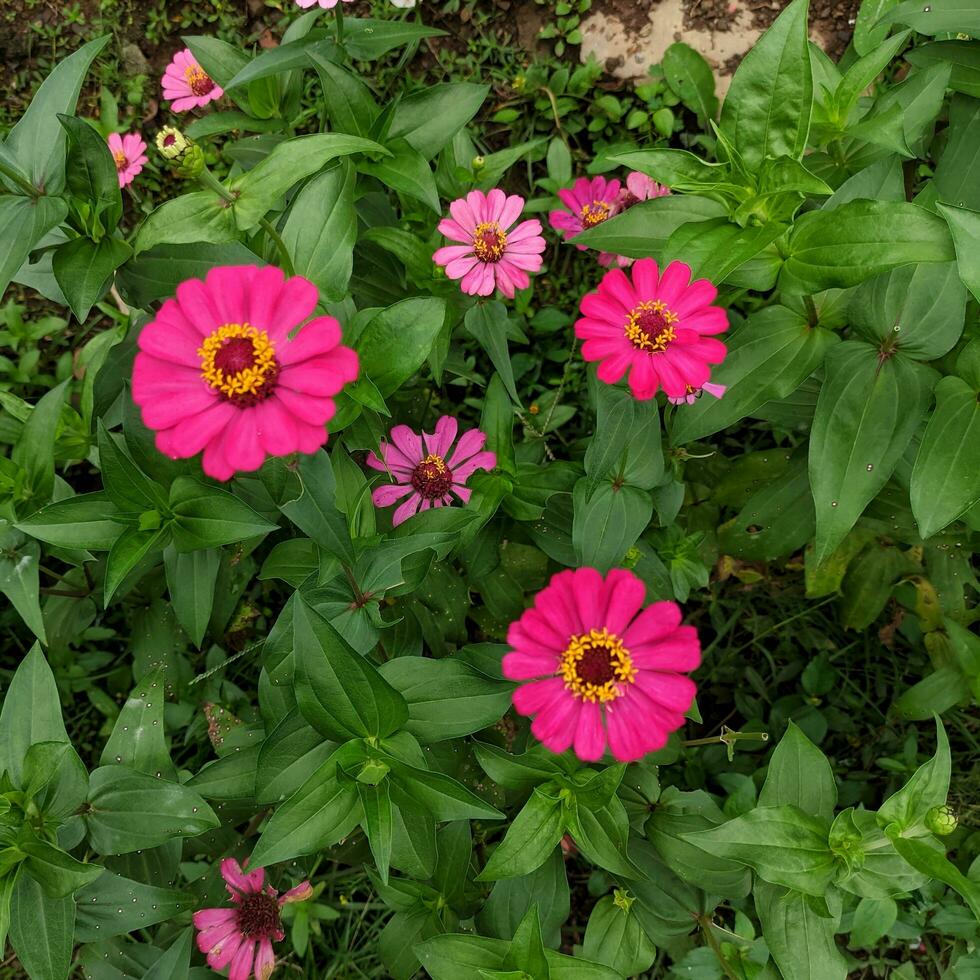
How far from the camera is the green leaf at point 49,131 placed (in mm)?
1541

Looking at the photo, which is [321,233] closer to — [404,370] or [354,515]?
[404,370]

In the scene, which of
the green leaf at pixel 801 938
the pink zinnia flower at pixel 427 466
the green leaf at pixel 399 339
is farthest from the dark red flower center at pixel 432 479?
the green leaf at pixel 801 938

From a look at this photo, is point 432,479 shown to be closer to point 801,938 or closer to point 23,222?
point 23,222

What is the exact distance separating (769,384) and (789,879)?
912 mm

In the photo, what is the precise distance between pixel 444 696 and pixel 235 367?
2.24ft

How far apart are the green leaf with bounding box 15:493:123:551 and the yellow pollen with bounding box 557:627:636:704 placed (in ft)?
2.97

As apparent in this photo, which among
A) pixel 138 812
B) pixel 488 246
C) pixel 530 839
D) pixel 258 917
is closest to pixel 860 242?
pixel 488 246

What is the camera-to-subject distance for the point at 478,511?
1750 millimetres

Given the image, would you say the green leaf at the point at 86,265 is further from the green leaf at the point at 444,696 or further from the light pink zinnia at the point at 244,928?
the light pink zinnia at the point at 244,928

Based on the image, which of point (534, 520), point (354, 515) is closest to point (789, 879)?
point (534, 520)

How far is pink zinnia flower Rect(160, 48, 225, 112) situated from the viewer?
7.02ft

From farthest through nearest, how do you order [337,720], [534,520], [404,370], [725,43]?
[725,43] < [534,520] < [404,370] < [337,720]

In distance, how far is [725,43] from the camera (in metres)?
2.64

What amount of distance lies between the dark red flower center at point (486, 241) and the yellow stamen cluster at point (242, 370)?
740 mm
